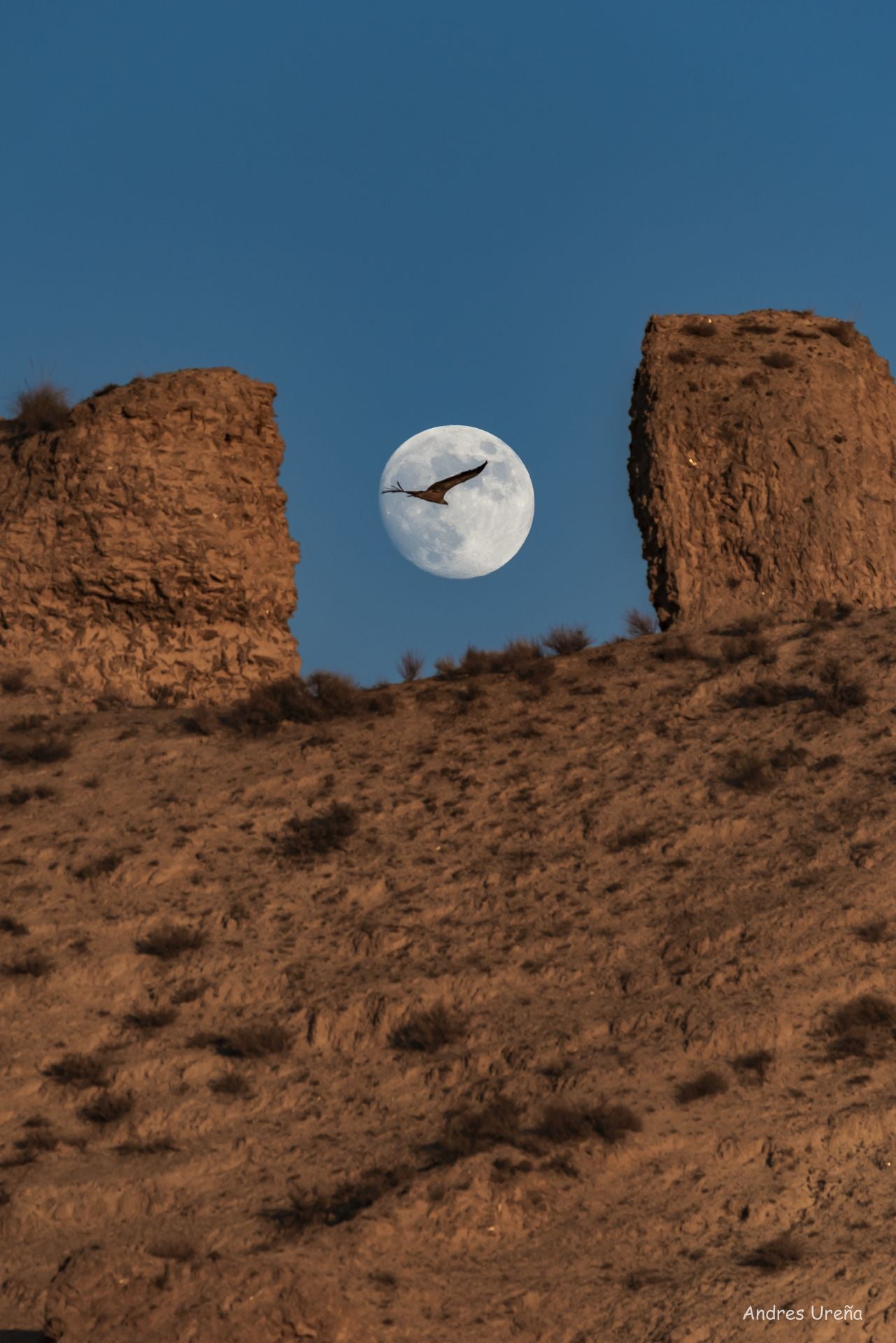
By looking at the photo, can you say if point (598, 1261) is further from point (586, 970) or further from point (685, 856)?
point (685, 856)

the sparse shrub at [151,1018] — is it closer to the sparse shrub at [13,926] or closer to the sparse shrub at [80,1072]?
the sparse shrub at [80,1072]

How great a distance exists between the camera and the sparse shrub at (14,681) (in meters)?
18.5

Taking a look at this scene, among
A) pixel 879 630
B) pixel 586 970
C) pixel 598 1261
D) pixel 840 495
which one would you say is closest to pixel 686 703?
pixel 879 630

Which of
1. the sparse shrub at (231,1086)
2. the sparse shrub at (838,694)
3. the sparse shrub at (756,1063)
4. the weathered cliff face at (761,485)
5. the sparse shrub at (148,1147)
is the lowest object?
the sparse shrub at (756,1063)

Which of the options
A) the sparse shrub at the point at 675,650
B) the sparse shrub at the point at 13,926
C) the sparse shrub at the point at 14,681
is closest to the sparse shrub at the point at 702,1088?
the sparse shrub at the point at 13,926

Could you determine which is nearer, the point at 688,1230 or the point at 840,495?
the point at 688,1230

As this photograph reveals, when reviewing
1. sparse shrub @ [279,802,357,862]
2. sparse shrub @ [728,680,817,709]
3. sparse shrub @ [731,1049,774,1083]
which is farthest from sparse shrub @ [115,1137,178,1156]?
sparse shrub @ [728,680,817,709]

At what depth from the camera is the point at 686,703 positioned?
17.9 metres

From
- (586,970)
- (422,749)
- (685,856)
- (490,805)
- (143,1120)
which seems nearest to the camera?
(143,1120)

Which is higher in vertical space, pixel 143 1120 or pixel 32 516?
pixel 32 516

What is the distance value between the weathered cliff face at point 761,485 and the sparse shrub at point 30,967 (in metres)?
9.36

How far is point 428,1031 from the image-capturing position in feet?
41.8

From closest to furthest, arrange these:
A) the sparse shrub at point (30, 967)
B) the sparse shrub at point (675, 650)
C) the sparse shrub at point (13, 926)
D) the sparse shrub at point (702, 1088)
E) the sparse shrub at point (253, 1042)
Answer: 1. the sparse shrub at point (702, 1088)
2. the sparse shrub at point (253, 1042)
3. the sparse shrub at point (30, 967)
4. the sparse shrub at point (13, 926)
5. the sparse shrub at point (675, 650)

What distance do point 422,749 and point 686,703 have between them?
3062mm
